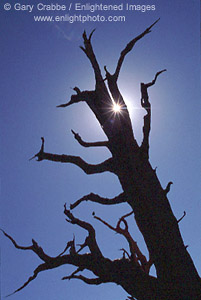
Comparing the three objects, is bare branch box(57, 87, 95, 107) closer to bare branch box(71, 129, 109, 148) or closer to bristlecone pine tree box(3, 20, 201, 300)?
bristlecone pine tree box(3, 20, 201, 300)

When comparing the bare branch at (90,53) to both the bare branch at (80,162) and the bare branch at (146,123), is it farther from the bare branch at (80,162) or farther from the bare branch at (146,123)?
the bare branch at (80,162)

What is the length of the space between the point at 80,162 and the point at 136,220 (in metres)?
1.44

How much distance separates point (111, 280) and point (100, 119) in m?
2.75

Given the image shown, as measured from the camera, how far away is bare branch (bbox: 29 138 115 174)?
15.2 ft

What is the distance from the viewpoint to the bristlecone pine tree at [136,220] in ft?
11.9

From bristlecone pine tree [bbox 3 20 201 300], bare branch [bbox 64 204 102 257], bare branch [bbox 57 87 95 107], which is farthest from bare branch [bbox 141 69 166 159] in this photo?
bare branch [bbox 64 204 102 257]

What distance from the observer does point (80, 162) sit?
15.7 feet

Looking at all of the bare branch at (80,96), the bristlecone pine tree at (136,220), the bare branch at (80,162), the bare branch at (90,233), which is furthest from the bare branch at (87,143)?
the bare branch at (90,233)

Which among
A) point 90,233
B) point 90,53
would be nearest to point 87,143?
point 90,233

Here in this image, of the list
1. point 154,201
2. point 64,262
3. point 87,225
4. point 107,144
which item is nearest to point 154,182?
point 154,201

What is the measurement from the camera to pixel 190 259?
147 inches

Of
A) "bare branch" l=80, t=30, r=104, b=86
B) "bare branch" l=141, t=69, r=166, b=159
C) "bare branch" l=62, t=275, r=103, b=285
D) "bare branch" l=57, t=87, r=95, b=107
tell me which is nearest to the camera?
"bare branch" l=62, t=275, r=103, b=285

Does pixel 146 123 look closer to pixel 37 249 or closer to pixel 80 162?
pixel 80 162

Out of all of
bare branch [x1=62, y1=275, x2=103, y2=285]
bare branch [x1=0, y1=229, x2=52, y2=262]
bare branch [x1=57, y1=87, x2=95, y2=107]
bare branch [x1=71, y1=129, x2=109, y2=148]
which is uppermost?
bare branch [x1=57, y1=87, x2=95, y2=107]
